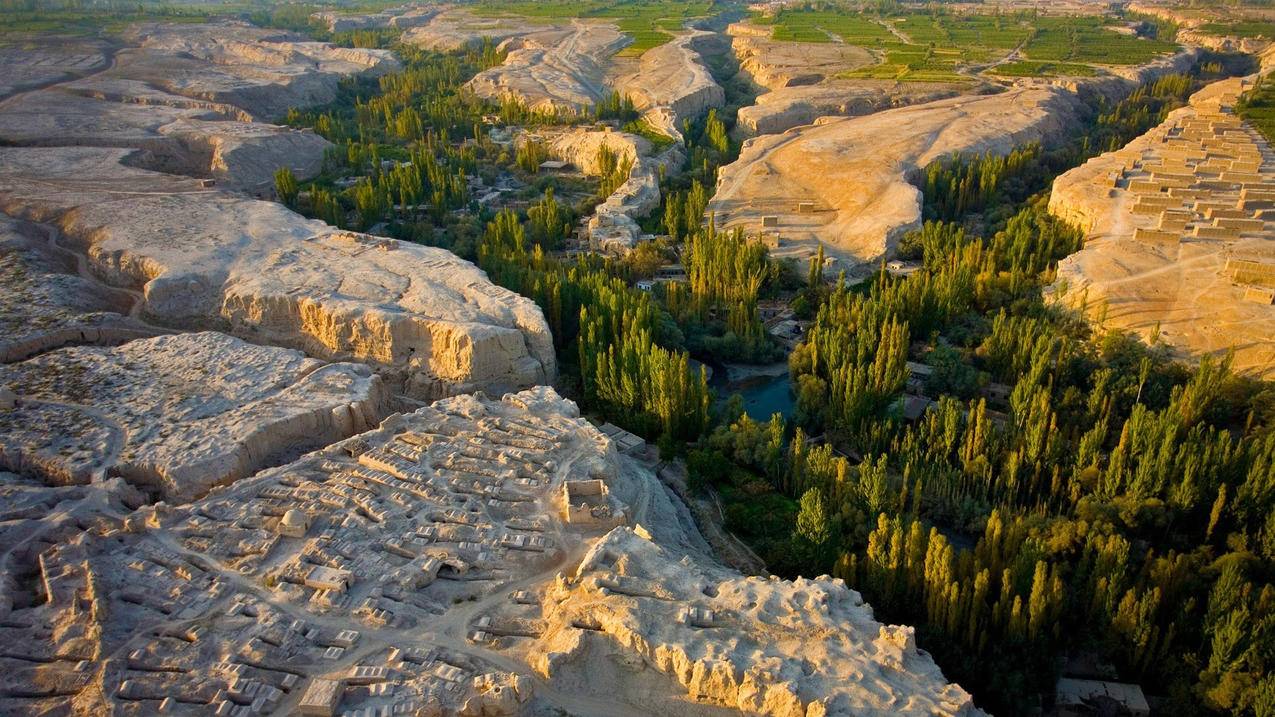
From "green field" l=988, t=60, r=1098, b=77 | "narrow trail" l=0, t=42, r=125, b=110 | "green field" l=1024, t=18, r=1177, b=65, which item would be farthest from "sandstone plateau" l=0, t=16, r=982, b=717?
"green field" l=1024, t=18, r=1177, b=65

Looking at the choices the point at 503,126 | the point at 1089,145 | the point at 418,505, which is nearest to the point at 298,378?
the point at 418,505

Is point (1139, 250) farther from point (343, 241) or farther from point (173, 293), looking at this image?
point (173, 293)

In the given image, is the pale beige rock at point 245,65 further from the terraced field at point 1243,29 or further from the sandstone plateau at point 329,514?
the terraced field at point 1243,29

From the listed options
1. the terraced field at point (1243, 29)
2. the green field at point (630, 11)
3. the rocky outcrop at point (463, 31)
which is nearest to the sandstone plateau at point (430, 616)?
the green field at point (630, 11)

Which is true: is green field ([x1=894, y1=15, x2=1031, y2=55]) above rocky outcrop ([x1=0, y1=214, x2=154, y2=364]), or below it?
above

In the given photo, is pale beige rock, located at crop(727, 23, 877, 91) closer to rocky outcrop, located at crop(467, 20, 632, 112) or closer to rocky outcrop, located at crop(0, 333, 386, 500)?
rocky outcrop, located at crop(467, 20, 632, 112)

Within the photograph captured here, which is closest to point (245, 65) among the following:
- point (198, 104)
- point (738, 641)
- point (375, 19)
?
point (198, 104)
